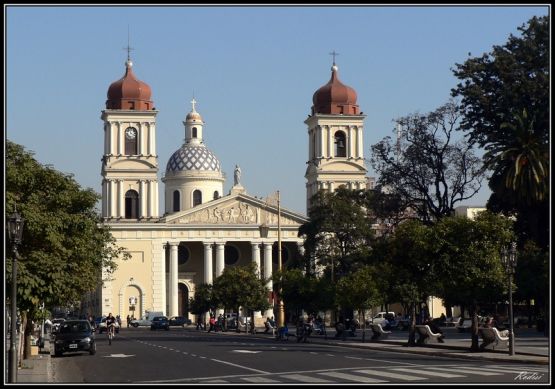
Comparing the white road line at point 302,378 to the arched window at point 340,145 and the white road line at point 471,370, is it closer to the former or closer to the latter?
the white road line at point 471,370

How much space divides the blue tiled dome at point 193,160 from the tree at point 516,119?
78.0 meters

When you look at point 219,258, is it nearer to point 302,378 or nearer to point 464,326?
point 464,326

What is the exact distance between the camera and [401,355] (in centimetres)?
4575

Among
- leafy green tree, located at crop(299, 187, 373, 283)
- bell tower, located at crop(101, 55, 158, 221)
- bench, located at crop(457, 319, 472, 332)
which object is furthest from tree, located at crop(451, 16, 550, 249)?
bell tower, located at crop(101, 55, 158, 221)

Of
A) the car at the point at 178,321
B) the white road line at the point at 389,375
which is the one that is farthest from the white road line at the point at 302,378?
the car at the point at 178,321

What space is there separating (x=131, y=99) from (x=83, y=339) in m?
88.1

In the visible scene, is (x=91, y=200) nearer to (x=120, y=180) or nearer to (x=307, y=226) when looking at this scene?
(x=307, y=226)

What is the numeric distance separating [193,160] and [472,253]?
9921 cm

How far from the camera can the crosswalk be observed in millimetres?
30266

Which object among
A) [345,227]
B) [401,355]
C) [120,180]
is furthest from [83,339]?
[120,180]

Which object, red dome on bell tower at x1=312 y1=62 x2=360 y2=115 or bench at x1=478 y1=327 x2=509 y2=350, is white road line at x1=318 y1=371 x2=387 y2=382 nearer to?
bench at x1=478 y1=327 x2=509 y2=350

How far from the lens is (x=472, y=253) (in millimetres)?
50844

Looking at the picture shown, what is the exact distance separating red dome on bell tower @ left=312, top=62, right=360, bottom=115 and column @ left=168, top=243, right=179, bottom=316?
72.0ft

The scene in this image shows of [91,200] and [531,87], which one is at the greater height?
[531,87]
